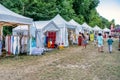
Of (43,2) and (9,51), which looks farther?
(43,2)

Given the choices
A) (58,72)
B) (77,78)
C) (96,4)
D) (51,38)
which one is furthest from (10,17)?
(96,4)

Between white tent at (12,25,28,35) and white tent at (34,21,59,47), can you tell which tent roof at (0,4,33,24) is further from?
white tent at (12,25,28,35)

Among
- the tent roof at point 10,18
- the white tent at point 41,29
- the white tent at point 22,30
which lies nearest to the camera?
the tent roof at point 10,18

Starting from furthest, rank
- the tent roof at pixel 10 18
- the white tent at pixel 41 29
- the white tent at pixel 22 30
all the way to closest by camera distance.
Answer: the white tent at pixel 22 30, the white tent at pixel 41 29, the tent roof at pixel 10 18

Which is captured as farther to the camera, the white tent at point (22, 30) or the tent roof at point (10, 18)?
the white tent at point (22, 30)

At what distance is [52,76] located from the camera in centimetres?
1149

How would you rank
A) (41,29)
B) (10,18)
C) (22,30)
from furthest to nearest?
(22,30)
(41,29)
(10,18)

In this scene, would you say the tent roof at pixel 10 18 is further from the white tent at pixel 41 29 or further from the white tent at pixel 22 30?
the white tent at pixel 22 30

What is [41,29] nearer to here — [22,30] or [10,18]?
[22,30]

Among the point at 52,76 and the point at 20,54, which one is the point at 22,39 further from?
the point at 52,76

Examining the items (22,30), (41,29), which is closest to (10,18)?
(41,29)

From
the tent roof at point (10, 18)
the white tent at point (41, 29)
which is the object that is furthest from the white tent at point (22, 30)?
the tent roof at point (10, 18)

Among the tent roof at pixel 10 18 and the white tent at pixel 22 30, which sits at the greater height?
the tent roof at pixel 10 18

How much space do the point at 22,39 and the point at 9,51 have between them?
1.25 meters
